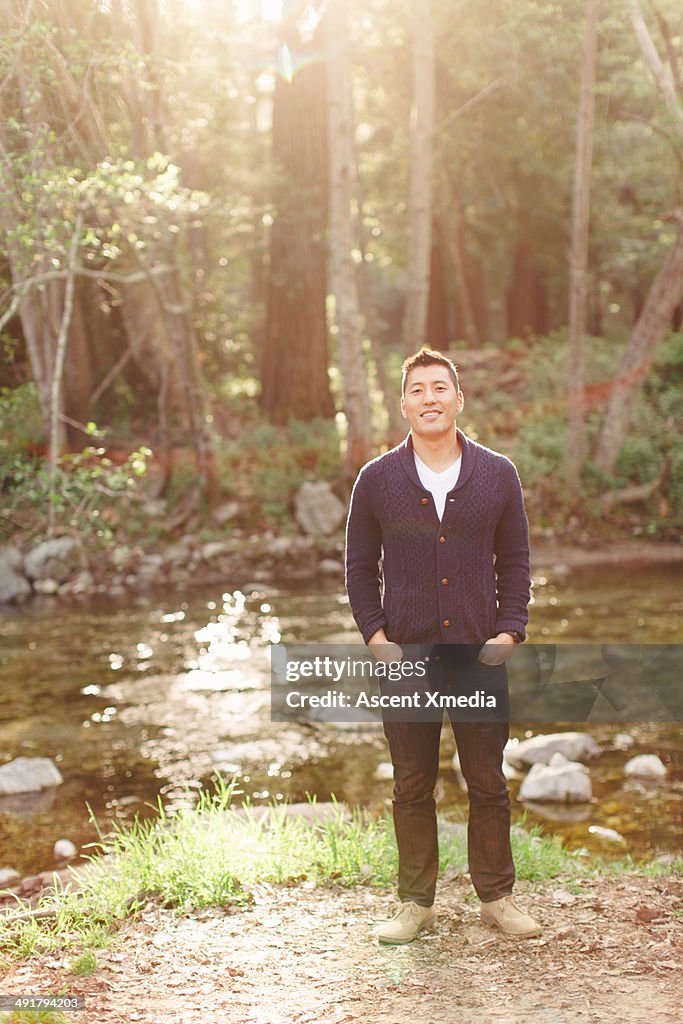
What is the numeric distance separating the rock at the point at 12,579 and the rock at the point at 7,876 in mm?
7740

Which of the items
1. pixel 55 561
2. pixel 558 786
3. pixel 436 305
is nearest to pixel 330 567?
pixel 55 561

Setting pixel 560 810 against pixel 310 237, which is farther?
pixel 310 237

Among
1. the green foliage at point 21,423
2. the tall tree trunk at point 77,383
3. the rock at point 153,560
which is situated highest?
the tall tree trunk at point 77,383

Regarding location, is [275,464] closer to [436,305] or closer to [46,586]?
[46,586]

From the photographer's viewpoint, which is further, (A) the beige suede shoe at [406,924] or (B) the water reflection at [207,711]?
(B) the water reflection at [207,711]

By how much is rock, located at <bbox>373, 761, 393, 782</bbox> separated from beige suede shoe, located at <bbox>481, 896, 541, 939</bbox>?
2967mm

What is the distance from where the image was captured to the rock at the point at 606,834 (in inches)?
242

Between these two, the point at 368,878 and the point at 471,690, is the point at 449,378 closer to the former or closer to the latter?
the point at 471,690

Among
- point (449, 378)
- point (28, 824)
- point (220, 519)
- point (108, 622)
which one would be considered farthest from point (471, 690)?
point (220, 519)

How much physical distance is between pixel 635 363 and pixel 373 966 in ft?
43.4

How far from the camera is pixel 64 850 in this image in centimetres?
616

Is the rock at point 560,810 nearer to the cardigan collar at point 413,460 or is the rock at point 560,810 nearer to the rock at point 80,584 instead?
the cardigan collar at point 413,460

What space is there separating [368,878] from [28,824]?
2693mm

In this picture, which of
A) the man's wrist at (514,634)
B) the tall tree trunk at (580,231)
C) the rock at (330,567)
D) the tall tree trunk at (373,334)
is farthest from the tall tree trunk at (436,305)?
the man's wrist at (514,634)
